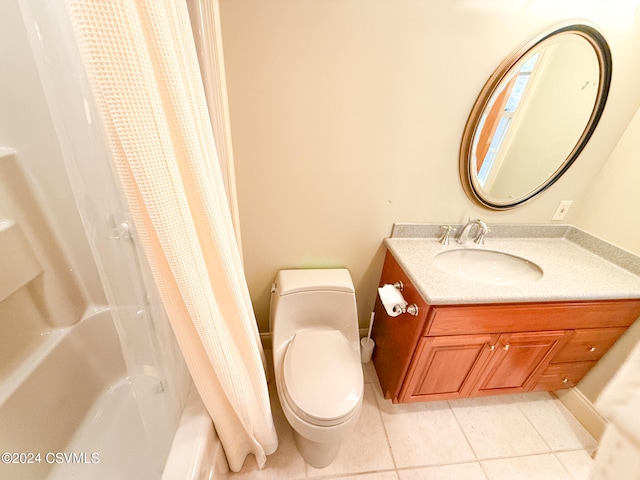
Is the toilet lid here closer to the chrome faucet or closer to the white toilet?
the white toilet

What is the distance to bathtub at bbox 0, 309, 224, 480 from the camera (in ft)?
2.57

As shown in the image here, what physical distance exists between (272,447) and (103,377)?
2.85 feet

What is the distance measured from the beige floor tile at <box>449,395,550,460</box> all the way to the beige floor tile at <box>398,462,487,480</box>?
77 millimetres

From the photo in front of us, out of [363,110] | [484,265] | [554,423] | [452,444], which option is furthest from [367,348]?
[363,110]

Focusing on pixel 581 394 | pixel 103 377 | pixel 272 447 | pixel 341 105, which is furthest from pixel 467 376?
pixel 103 377

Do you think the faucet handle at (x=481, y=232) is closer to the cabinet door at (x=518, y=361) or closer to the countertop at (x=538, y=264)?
the countertop at (x=538, y=264)

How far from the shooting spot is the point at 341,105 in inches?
40.1

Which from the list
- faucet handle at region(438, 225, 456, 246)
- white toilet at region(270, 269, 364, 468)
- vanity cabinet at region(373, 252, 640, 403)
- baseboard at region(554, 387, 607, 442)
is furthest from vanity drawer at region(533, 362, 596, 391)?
white toilet at region(270, 269, 364, 468)

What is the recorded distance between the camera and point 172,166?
47 cm

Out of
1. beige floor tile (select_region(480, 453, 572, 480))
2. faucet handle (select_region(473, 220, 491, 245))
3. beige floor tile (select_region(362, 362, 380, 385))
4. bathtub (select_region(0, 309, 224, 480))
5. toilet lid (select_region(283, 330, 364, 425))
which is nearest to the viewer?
bathtub (select_region(0, 309, 224, 480))

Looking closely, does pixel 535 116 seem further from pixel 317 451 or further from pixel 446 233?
pixel 317 451

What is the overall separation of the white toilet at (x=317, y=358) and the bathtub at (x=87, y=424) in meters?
0.33

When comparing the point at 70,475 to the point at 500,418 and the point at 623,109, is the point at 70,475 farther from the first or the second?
the point at 623,109

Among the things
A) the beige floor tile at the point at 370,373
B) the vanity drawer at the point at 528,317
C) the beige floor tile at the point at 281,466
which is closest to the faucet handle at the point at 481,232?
the vanity drawer at the point at 528,317
